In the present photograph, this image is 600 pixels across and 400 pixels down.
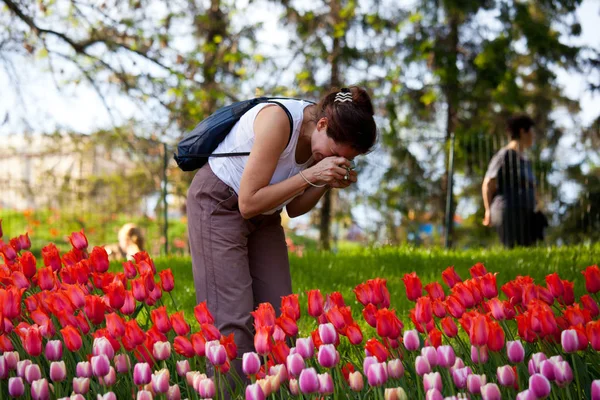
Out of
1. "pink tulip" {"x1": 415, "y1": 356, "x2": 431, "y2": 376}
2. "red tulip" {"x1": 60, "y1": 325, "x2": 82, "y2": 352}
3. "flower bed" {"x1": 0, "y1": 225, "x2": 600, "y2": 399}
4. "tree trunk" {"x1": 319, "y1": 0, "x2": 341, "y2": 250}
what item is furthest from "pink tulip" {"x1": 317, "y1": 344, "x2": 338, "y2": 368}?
"tree trunk" {"x1": 319, "y1": 0, "x2": 341, "y2": 250}

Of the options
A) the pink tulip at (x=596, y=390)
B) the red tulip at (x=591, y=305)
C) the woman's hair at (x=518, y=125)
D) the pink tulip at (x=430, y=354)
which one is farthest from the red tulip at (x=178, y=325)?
the woman's hair at (x=518, y=125)

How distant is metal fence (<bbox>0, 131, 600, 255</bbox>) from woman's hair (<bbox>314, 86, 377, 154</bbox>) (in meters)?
7.07

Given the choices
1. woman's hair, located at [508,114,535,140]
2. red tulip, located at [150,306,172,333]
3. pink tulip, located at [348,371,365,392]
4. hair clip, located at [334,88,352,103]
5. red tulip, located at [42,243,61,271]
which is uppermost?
woman's hair, located at [508,114,535,140]

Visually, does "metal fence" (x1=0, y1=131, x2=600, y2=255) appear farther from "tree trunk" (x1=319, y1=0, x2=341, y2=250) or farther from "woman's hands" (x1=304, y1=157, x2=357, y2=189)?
"woman's hands" (x1=304, y1=157, x2=357, y2=189)

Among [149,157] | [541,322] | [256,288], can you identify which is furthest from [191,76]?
[541,322]

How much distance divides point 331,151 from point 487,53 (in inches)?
409

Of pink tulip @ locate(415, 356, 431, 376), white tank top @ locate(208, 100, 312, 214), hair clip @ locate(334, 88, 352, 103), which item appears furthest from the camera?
white tank top @ locate(208, 100, 312, 214)

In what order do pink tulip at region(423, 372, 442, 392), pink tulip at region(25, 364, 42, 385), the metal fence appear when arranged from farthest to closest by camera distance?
1. the metal fence
2. pink tulip at region(25, 364, 42, 385)
3. pink tulip at region(423, 372, 442, 392)

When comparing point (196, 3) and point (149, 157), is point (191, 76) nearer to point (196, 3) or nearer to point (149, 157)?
point (149, 157)

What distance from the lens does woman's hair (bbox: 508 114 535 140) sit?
7219mm

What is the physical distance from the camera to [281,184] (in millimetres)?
2906

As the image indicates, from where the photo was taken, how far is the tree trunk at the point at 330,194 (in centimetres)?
1192

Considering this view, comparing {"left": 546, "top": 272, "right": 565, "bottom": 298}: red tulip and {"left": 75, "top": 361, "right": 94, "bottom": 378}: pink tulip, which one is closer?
{"left": 75, "top": 361, "right": 94, "bottom": 378}: pink tulip

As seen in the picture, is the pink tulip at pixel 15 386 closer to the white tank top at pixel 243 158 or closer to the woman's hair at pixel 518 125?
the white tank top at pixel 243 158
